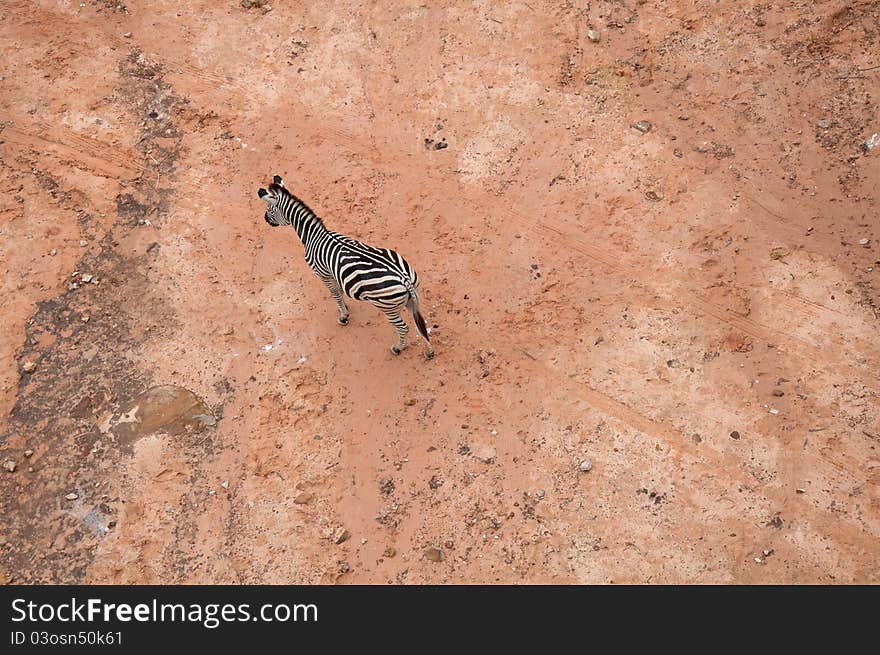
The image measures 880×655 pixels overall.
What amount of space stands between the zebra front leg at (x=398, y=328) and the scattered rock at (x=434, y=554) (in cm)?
246

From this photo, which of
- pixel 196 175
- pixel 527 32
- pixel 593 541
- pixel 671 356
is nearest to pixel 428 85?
pixel 527 32

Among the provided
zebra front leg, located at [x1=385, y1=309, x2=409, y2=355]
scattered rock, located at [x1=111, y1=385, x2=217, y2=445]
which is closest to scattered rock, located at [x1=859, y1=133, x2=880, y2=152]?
zebra front leg, located at [x1=385, y1=309, x2=409, y2=355]

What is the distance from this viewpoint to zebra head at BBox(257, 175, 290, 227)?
8.05 metres

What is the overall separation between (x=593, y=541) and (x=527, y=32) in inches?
311

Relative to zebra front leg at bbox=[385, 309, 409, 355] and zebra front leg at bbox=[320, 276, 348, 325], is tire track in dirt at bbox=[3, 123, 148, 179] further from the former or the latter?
zebra front leg at bbox=[385, 309, 409, 355]

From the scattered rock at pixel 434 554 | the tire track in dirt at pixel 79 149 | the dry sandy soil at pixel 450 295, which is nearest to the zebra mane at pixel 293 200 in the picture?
the dry sandy soil at pixel 450 295

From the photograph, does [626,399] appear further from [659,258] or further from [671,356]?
[659,258]

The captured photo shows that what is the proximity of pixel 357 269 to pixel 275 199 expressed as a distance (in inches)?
72.3

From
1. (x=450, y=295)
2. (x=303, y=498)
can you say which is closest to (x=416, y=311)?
(x=450, y=295)

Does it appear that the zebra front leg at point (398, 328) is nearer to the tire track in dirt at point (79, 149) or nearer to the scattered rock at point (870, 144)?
the tire track in dirt at point (79, 149)

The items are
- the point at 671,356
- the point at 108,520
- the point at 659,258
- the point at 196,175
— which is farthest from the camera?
the point at 196,175

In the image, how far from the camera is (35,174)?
9.78m

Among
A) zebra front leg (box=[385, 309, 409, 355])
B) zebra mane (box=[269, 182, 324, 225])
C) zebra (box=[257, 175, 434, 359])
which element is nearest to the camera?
zebra (box=[257, 175, 434, 359])

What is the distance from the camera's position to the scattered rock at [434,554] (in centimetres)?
652
